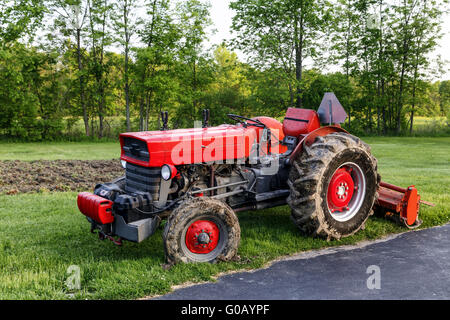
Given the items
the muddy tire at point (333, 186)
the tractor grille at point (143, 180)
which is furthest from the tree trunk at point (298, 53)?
the tractor grille at point (143, 180)

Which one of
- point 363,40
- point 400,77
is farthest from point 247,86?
point 400,77

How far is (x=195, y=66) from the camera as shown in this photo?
25.8 metres

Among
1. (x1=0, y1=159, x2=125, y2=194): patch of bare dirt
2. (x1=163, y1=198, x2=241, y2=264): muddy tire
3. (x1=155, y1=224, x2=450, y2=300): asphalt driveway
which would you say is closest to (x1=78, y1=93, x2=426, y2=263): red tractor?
(x1=163, y1=198, x2=241, y2=264): muddy tire

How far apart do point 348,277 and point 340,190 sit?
1.44 meters

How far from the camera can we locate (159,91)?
23234mm

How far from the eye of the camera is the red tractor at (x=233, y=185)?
14.1 feet

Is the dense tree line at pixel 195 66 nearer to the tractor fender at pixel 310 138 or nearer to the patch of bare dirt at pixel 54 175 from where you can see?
the patch of bare dirt at pixel 54 175

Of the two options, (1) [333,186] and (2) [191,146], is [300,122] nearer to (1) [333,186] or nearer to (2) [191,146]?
(1) [333,186]

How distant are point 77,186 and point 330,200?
5652mm

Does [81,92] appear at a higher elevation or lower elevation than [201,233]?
higher

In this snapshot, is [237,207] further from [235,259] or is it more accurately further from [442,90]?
[442,90]

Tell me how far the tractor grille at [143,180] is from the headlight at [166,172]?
0.10m

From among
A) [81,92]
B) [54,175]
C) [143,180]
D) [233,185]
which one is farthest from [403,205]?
[81,92]
